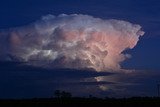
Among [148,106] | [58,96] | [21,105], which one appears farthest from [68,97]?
[148,106]

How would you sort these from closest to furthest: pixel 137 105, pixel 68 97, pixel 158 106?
pixel 158 106, pixel 137 105, pixel 68 97

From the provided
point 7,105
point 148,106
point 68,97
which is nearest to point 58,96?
point 68,97

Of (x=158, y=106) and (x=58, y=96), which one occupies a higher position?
(x=58, y=96)

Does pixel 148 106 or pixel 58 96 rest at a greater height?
pixel 58 96

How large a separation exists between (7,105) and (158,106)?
3856 centimetres

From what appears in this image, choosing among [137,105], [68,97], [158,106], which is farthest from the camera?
[68,97]

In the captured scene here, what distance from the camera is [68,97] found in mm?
171375

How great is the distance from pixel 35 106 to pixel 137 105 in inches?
949

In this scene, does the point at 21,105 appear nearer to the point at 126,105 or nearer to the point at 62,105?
the point at 62,105

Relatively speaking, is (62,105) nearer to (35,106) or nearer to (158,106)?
Answer: (35,106)

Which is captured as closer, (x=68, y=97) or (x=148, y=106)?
(x=148, y=106)

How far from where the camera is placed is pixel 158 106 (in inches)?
4656

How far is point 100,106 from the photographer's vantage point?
12850cm

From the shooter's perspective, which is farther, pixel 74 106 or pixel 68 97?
pixel 68 97
